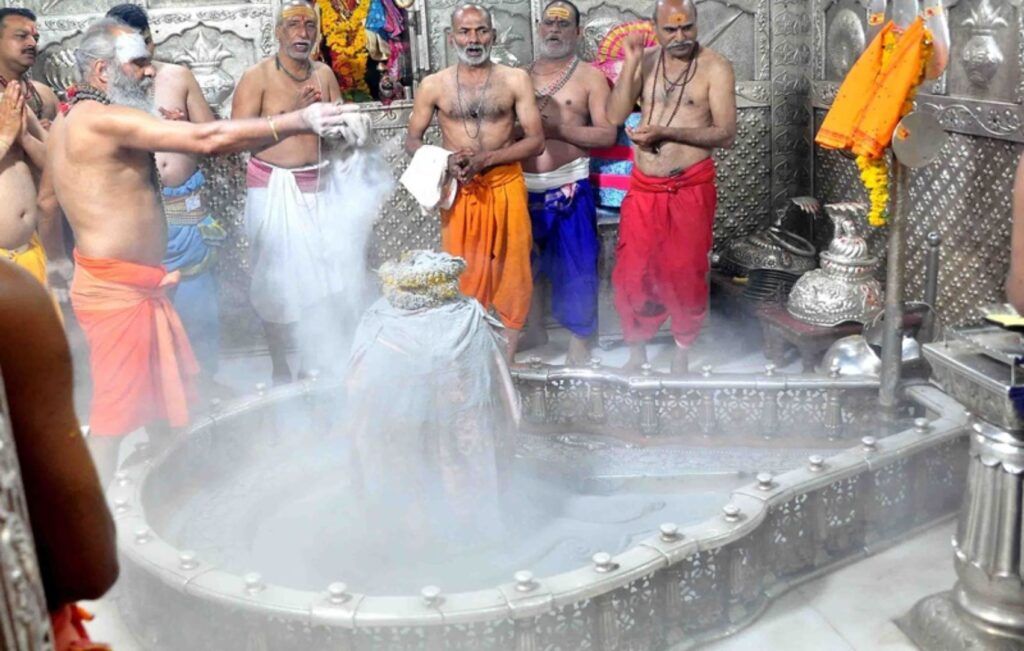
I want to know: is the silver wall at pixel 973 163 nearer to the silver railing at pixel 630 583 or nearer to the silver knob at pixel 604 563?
the silver railing at pixel 630 583

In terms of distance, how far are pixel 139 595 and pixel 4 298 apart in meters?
2.39

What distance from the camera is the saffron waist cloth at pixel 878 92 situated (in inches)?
167

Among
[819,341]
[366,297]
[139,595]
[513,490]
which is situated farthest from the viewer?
[366,297]

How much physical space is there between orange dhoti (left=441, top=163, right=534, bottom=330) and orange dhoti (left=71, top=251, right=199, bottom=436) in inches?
75.5

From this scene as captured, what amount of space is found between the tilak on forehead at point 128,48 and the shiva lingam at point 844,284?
3.52 m

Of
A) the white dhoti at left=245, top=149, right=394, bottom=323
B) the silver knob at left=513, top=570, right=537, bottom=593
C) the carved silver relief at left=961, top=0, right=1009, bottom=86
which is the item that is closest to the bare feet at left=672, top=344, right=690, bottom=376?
the white dhoti at left=245, top=149, right=394, bottom=323

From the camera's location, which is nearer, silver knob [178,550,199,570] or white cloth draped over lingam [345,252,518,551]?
silver knob [178,550,199,570]

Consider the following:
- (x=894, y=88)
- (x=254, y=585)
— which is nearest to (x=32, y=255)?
(x=254, y=585)

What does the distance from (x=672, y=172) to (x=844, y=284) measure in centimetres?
109

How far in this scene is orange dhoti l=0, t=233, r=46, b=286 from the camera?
4852 millimetres

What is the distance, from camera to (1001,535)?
3090 millimetres

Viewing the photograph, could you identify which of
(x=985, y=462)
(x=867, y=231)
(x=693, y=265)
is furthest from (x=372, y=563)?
(x=867, y=231)

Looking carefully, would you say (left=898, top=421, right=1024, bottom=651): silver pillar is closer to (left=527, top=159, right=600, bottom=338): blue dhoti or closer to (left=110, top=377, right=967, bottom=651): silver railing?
(left=110, top=377, right=967, bottom=651): silver railing

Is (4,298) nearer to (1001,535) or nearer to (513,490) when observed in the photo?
(1001,535)
